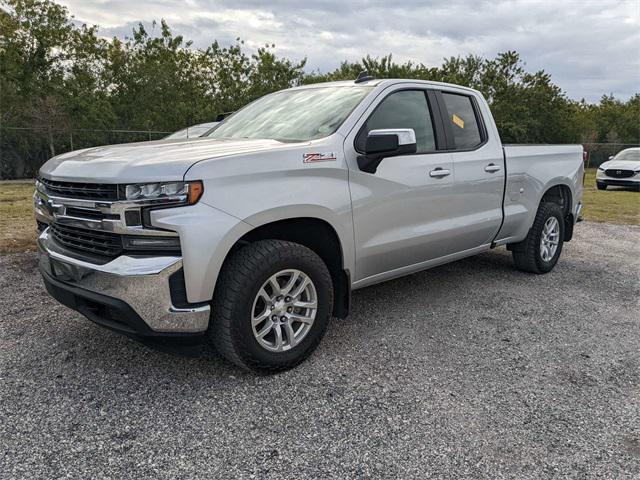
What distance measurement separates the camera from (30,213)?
29.0 feet

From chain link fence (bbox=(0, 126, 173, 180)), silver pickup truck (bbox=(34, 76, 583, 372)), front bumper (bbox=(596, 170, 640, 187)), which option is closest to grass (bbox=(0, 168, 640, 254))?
front bumper (bbox=(596, 170, 640, 187))

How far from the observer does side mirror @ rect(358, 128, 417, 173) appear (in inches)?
128

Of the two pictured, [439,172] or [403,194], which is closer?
[403,194]

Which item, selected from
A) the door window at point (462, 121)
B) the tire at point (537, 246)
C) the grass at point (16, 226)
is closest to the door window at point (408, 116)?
the door window at point (462, 121)

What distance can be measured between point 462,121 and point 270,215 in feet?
7.84

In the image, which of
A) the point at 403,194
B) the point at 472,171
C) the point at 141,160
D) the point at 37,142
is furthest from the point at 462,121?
the point at 37,142

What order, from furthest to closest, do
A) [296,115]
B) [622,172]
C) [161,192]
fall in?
[622,172], [296,115], [161,192]

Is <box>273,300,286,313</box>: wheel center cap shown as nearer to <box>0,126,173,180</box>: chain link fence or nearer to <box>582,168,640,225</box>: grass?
<box>582,168,640,225</box>: grass

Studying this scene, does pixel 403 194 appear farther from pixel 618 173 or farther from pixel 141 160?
pixel 618 173

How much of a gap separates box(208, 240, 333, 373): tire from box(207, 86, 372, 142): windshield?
0.88 m

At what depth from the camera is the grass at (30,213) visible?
649 cm

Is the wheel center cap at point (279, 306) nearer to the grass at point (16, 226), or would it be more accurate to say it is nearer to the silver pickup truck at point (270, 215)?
the silver pickup truck at point (270, 215)

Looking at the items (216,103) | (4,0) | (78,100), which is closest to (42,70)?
(4,0)

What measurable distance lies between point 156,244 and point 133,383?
95 cm
